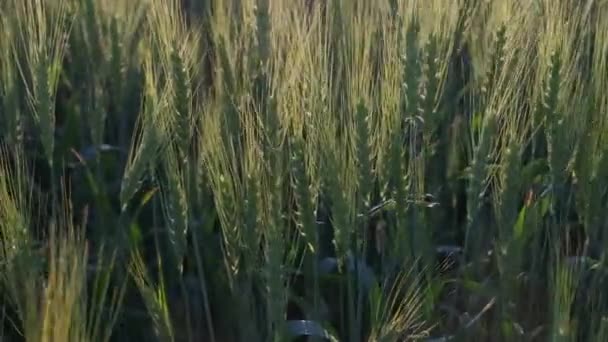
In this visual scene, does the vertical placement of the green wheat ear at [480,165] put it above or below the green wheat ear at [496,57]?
below

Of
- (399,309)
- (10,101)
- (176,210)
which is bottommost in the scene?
(399,309)

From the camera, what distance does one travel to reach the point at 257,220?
1.50m

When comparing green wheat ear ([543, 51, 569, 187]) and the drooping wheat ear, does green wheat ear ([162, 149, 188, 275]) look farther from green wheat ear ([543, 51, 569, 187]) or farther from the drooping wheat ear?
green wheat ear ([543, 51, 569, 187])

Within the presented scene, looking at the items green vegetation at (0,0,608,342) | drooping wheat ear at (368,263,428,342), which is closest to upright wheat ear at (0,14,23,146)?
green vegetation at (0,0,608,342)

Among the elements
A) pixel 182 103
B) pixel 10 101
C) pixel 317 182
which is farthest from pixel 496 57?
pixel 10 101

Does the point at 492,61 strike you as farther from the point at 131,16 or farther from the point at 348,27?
the point at 131,16

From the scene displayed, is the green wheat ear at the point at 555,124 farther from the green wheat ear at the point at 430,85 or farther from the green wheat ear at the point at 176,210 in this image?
the green wheat ear at the point at 176,210

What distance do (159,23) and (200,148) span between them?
0.69ft

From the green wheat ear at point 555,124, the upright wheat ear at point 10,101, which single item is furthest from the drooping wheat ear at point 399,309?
the upright wheat ear at point 10,101

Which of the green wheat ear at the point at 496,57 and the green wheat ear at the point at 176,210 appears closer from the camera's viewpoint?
the green wheat ear at the point at 176,210

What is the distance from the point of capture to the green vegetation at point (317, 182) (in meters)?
1.53

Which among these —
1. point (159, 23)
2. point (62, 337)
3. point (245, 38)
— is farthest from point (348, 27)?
point (62, 337)

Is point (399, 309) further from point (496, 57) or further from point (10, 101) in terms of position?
point (10, 101)

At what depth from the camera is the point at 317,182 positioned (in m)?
1.57
